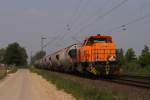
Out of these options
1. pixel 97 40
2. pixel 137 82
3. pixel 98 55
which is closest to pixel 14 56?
pixel 97 40

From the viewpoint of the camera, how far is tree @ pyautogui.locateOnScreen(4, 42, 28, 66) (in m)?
162

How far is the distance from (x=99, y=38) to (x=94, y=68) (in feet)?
9.71

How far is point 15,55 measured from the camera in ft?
533

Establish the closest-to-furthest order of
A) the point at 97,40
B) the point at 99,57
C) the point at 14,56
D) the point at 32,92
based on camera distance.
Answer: the point at 32,92 < the point at 99,57 < the point at 97,40 < the point at 14,56

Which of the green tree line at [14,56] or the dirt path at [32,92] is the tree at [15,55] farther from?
the dirt path at [32,92]

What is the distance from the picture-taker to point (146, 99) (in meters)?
12.3

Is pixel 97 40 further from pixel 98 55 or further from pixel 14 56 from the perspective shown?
pixel 14 56

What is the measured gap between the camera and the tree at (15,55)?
16188 centimetres

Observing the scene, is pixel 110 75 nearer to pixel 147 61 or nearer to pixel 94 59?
pixel 94 59

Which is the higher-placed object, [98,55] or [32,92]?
[98,55]

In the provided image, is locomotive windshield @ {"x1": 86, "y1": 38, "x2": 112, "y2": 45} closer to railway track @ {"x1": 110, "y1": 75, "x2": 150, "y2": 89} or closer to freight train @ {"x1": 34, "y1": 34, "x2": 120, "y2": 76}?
freight train @ {"x1": 34, "y1": 34, "x2": 120, "y2": 76}

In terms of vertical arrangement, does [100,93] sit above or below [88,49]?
below

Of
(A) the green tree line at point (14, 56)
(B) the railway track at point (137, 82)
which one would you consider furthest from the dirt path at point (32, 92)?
(A) the green tree line at point (14, 56)

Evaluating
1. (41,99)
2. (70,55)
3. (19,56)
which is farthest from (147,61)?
(19,56)
